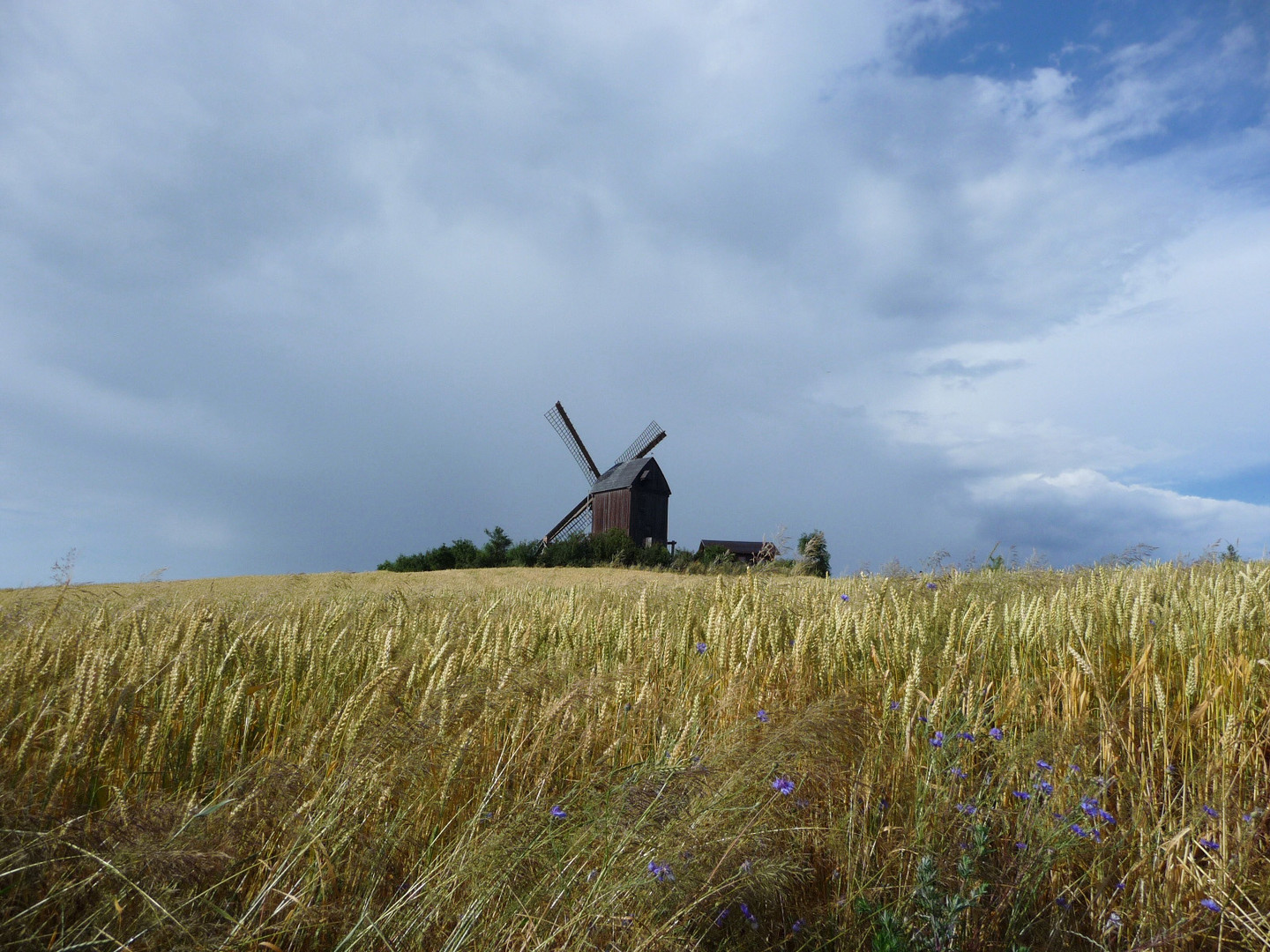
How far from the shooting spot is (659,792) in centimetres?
167

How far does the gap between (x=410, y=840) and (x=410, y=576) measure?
785 inches

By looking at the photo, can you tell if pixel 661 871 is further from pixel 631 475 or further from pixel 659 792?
pixel 631 475

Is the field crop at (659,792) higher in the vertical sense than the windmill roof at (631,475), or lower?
lower

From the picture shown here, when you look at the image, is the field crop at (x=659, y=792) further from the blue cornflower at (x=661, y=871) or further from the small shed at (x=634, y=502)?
the small shed at (x=634, y=502)

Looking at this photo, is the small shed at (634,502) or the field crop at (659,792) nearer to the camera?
the field crop at (659,792)

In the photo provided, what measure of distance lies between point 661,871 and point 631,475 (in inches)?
1103

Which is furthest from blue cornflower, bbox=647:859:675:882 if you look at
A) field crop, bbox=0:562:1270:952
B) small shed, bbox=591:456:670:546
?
small shed, bbox=591:456:670:546

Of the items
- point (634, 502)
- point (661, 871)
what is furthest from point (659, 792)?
point (634, 502)

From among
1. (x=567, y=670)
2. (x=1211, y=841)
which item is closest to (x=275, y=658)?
(x=567, y=670)

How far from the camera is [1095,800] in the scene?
87.0 inches

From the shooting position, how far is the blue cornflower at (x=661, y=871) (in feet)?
5.26

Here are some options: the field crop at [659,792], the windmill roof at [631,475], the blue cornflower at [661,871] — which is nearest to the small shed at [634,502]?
the windmill roof at [631,475]

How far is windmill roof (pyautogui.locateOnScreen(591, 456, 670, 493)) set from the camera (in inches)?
1164

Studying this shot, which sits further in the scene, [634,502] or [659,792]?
[634,502]
